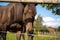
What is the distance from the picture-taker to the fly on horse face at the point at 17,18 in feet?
12.0

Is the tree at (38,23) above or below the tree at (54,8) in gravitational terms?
below

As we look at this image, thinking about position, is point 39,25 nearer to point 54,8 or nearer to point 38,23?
point 38,23

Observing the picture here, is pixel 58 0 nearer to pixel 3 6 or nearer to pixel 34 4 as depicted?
pixel 34 4

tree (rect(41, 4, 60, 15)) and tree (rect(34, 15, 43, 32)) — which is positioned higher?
tree (rect(41, 4, 60, 15))

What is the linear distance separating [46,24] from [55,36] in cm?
37

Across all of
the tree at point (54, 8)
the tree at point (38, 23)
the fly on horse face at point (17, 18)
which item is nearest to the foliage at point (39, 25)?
the tree at point (38, 23)

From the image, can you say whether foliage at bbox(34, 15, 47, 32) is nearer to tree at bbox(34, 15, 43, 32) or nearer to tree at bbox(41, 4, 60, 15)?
tree at bbox(34, 15, 43, 32)

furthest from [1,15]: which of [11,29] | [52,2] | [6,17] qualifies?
[52,2]

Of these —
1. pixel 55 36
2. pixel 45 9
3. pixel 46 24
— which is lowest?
pixel 55 36

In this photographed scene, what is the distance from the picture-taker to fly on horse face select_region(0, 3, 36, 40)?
12.0ft

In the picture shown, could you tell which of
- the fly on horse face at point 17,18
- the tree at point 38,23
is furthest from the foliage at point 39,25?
the fly on horse face at point 17,18

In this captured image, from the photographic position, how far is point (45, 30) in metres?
3.71

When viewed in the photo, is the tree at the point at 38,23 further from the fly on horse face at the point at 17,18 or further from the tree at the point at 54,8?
the tree at the point at 54,8

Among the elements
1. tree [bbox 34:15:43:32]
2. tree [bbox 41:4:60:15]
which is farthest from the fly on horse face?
tree [bbox 41:4:60:15]
